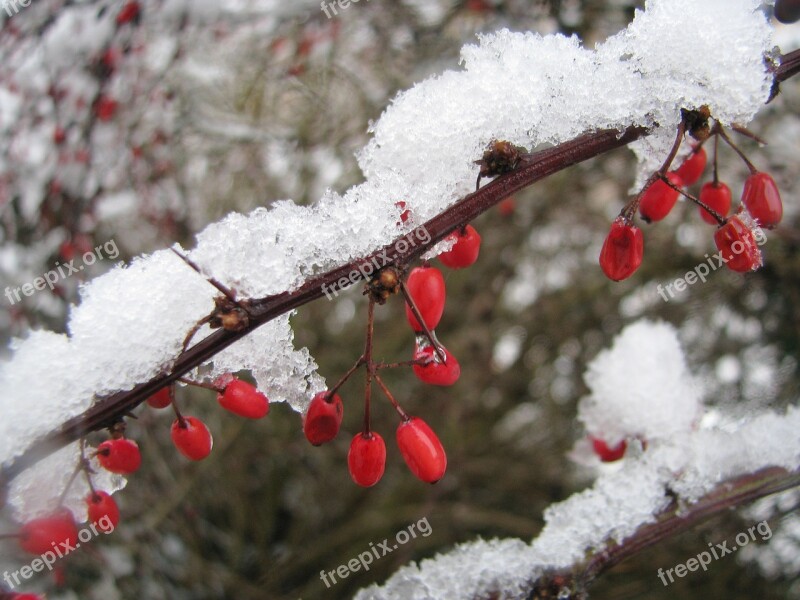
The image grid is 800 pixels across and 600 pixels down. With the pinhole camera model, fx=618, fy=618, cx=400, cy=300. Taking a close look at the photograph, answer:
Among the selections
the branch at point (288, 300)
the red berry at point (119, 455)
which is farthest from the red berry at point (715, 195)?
the red berry at point (119, 455)

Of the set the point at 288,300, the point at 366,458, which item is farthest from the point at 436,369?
the point at 288,300

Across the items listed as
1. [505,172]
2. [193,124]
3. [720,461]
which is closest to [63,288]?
[193,124]

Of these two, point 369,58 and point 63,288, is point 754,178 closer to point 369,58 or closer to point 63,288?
point 369,58

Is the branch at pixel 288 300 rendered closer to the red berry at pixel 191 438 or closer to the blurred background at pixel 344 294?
the red berry at pixel 191 438

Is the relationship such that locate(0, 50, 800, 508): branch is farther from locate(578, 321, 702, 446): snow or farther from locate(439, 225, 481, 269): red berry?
locate(578, 321, 702, 446): snow

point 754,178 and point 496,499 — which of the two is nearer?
point 754,178

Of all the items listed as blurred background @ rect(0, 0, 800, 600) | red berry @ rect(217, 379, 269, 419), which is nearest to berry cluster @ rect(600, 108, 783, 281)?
red berry @ rect(217, 379, 269, 419)
